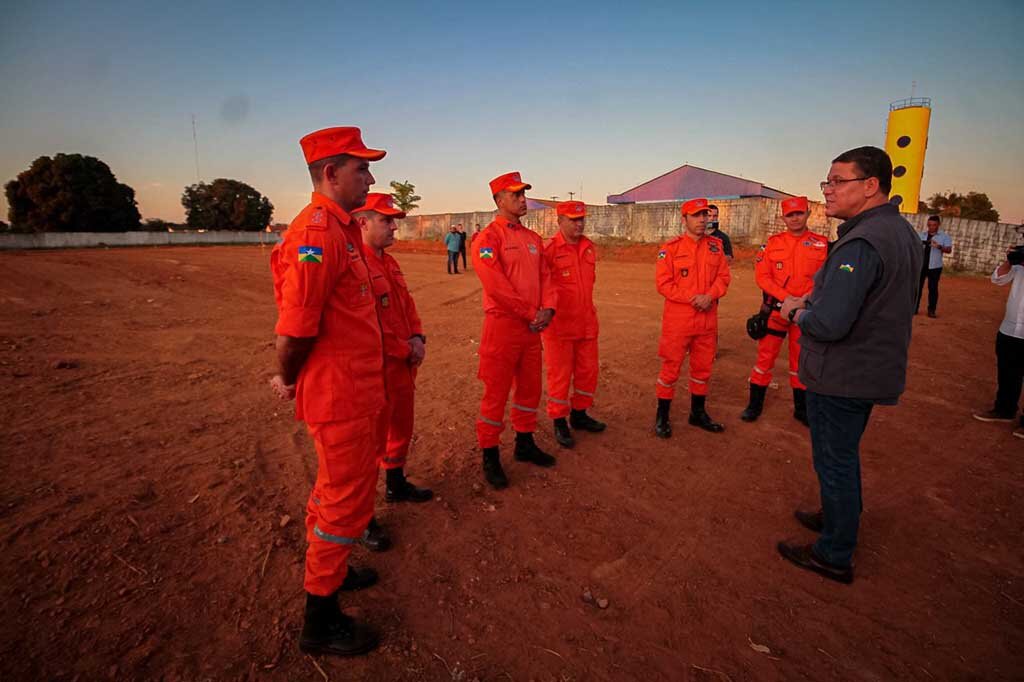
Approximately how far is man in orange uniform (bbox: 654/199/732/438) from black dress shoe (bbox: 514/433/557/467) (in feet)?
4.16

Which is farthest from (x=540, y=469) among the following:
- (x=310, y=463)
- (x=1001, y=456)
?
(x=1001, y=456)

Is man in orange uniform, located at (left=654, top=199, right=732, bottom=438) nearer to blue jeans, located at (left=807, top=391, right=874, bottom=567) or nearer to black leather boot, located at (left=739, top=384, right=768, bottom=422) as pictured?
black leather boot, located at (left=739, top=384, right=768, bottom=422)

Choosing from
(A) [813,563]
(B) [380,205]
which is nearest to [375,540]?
(B) [380,205]

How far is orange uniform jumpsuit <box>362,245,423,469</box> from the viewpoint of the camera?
279 cm

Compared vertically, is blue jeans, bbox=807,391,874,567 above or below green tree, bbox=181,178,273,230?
below

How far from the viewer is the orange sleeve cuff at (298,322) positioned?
1.86 meters

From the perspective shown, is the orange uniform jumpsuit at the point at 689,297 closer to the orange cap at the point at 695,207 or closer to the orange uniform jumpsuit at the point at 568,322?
the orange cap at the point at 695,207

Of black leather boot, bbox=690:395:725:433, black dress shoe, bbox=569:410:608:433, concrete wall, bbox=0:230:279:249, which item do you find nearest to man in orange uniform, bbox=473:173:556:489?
black dress shoe, bbox=569:410:608:433

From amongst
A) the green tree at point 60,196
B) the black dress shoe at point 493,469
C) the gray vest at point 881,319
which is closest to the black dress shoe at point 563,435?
the black dress shoe at point 493,469

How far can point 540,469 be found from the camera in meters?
3.93

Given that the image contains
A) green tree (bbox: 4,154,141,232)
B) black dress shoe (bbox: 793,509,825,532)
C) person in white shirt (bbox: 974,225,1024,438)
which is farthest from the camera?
green tree (bbox: 4,154,141,232)

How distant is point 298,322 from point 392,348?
1.01 m

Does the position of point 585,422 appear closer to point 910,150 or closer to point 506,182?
point 506,182

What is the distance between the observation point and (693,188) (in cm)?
3819
